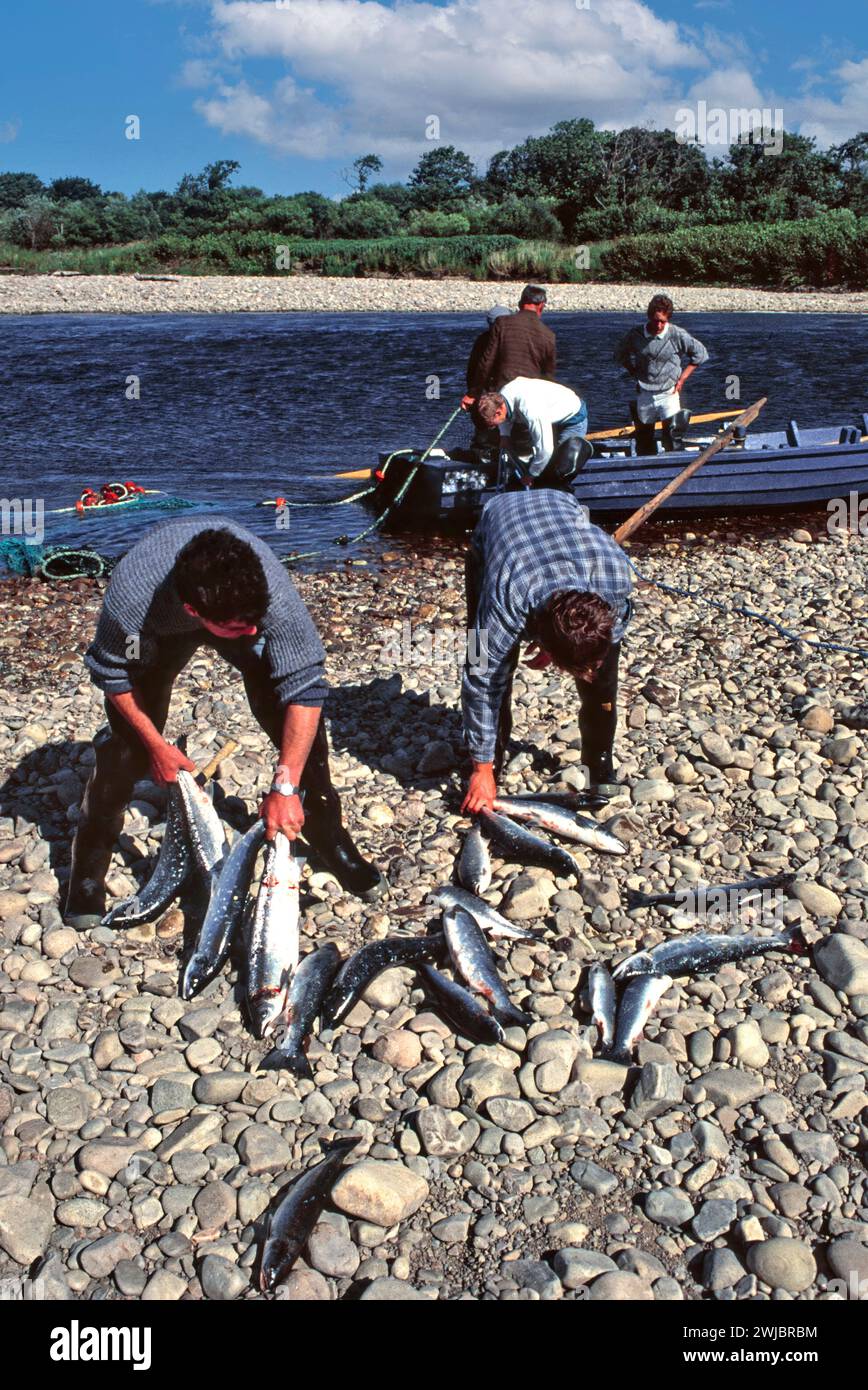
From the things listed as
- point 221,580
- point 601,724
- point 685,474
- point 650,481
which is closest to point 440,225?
point 650,481

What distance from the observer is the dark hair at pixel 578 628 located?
Result: 4.57 meters

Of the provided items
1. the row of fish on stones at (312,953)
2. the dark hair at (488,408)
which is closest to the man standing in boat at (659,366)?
the dark hair at (488,408)

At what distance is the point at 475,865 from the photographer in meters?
5.45

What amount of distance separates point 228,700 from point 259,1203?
4.37 m

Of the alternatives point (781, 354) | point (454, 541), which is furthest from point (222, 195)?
point (454, 541)

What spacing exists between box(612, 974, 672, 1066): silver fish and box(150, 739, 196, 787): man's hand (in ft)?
6.95

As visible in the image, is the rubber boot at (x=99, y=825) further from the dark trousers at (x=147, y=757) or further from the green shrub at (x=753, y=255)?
the green shrub at (x=753, y=255)

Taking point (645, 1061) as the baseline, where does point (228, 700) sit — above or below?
above

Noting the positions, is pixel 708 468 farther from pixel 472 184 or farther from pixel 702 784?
pixel 472 184

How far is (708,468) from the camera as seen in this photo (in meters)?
12.9

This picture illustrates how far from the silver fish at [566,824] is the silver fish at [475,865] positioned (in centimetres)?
30

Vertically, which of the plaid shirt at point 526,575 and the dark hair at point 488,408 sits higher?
the dark hair at point 488,408

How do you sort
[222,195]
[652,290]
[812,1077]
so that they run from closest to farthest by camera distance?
1. [812,1077]
2. [652,290]
3. [222,195]

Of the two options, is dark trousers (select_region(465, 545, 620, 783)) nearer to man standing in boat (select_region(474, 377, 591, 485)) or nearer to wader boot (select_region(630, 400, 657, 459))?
man standing in boat (select_region(474, 377, 591, 485))
